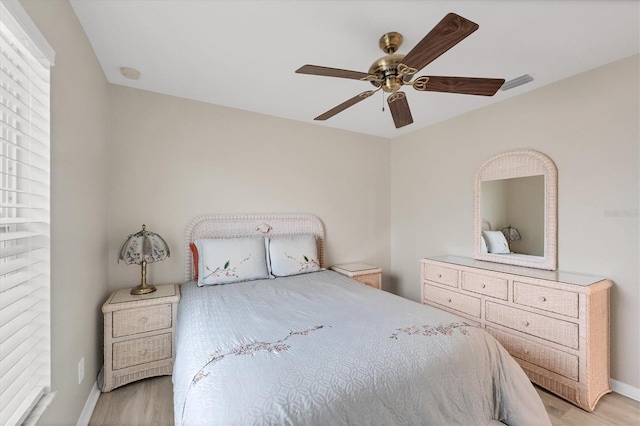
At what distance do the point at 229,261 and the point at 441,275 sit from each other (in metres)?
2.15

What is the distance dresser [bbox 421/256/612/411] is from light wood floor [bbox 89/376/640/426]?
0.22 ft

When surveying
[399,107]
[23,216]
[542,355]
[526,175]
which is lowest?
[542,355]

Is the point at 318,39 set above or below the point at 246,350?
above

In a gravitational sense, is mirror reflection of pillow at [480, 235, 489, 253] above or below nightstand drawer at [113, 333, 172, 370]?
above

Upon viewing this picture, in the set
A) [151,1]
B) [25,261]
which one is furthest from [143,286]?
[151,1]

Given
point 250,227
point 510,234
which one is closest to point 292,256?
point 250,227

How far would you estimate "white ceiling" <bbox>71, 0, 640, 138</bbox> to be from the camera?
1.57 m

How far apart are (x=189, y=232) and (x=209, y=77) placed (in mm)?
1423

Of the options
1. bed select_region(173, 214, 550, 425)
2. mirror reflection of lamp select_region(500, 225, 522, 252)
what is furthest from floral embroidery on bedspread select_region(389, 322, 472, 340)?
mirror reflection of lamp select_region(500, 225, 522, 252)

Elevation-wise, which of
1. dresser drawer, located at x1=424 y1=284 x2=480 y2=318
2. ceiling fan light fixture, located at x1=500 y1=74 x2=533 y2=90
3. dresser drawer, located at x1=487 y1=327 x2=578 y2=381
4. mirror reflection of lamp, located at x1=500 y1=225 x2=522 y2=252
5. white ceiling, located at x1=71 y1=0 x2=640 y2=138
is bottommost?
dresser drawer, located at x1=487 y1=327 x2=578 y2=381

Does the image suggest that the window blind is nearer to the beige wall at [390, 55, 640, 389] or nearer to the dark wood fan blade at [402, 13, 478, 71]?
the dark wood fan blade at [402, 13, 478, 71]

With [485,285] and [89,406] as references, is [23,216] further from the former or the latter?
[485,285]

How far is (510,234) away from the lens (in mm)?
2742

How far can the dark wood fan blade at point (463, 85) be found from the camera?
160cm
